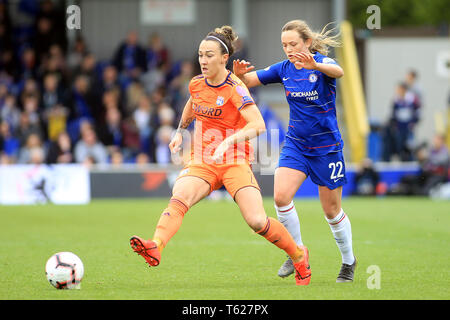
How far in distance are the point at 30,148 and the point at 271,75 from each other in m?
11.0

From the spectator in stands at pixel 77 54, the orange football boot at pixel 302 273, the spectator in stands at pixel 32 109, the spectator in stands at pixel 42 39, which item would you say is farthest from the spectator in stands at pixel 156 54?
the orange football boot at pixel 302 273

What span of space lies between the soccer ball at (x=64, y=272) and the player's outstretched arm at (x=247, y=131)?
1359 mm

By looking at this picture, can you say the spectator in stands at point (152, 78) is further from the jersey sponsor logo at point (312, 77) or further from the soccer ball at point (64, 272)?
the soccer ball at point (64, 272)

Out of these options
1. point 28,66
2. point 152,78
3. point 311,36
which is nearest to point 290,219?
point 311,36

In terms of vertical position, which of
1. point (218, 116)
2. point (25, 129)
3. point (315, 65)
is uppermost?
point (315, 65)

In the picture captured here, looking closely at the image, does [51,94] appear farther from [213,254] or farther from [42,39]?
[213,254]

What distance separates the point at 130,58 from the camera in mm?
19906

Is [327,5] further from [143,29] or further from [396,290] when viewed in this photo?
[396,290]

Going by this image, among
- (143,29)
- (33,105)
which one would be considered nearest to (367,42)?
(143,29)

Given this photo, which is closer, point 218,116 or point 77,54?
point 218,116

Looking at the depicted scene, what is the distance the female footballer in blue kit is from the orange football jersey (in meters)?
0.43

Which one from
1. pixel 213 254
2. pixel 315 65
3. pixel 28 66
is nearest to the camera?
pixel 315 65

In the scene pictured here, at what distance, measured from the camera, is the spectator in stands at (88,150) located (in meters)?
17.2

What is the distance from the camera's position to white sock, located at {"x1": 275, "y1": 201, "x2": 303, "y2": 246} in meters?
7.04
